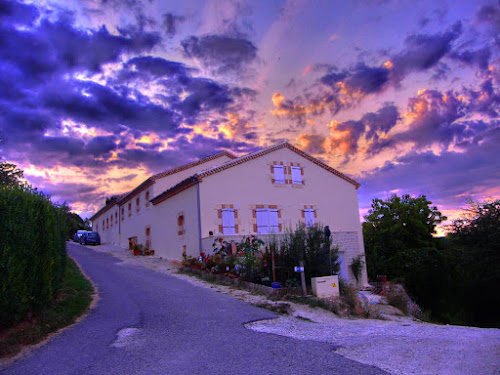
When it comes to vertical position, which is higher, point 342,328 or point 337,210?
point 337,210

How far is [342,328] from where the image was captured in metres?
7.94

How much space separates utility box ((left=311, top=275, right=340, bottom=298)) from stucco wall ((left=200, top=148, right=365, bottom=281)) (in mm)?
8588

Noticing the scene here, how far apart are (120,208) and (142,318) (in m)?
27.5

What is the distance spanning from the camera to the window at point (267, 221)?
66.4 ft

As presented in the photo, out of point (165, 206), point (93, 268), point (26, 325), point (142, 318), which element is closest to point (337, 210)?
point (165, 206)

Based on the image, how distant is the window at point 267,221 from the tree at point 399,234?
14.2 metres

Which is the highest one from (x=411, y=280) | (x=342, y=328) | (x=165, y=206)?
(x=165, y=206)

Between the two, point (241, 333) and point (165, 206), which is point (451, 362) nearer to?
point (241, 333)

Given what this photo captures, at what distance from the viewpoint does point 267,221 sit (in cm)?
2055

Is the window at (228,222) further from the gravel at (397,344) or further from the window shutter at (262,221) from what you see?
the gravel at (397,344)

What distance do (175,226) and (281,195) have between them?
6.29 metres

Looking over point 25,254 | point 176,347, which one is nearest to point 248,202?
point 25,254

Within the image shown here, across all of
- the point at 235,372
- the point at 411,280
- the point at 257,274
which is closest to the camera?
the point at 235,372

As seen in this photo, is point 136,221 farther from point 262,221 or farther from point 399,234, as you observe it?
point 399,234
